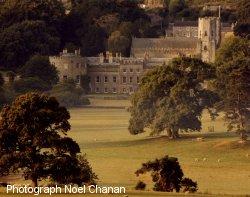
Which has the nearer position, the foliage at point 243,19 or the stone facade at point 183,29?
the foliage at point 243,19

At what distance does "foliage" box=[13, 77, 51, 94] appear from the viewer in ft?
328

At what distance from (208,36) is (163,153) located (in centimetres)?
6940

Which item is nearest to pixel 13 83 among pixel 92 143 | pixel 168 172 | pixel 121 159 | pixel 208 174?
pixel 92 143

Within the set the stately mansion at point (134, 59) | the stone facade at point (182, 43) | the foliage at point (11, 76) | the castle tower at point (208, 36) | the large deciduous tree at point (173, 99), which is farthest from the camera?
the stone facade at point (182, 43)

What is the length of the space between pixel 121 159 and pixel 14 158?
1995 cm

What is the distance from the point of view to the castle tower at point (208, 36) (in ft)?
434

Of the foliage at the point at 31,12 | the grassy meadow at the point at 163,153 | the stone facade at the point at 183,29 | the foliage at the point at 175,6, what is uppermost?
the foliage at the point at 175,6

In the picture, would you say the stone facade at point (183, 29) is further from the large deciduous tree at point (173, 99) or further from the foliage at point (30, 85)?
the large deciduous tree at point (173, 99)

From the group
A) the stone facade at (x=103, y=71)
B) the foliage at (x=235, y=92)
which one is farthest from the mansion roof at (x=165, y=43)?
the foliage at (x=235, y=92)

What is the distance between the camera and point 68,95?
329 ft

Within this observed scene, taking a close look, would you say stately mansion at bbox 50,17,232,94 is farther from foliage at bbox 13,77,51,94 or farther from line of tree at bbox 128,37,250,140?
line of tree at bbox 128,37,250,140

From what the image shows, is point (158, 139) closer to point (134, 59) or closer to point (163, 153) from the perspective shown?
point (163, 153)

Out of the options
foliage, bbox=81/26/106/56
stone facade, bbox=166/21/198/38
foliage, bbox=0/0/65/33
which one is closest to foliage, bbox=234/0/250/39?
stone facade, bbox=166/21/198/38

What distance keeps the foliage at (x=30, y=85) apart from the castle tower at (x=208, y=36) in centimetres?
2869
